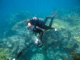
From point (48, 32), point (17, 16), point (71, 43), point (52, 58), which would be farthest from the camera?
point (17, 16)

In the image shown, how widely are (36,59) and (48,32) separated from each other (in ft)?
8.22

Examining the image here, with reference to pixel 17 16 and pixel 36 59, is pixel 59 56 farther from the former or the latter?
pixel 17 16

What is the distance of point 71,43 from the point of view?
8320 millimetres

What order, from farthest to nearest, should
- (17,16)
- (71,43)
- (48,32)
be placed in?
1. (17,16)
2. (48,32)
3. (71,43)

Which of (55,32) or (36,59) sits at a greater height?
(55,32)

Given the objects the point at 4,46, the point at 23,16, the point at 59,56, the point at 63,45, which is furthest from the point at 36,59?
the point at 23,16

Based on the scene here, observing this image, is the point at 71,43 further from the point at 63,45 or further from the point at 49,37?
the point at 49,37

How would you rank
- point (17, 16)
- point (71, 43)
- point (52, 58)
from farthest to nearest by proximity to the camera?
point (17, 16), point (71, 43), point (52, 58)

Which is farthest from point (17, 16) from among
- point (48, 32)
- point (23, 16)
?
point (48, 32)

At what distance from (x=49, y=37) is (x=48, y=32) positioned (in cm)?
52

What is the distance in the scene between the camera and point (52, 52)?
8047 millimetres

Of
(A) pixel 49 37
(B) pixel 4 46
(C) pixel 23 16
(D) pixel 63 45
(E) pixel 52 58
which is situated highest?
(C) pixel 23 16

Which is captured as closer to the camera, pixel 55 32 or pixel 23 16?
pixel 55 32

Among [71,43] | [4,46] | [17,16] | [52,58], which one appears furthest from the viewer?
[17,16]
